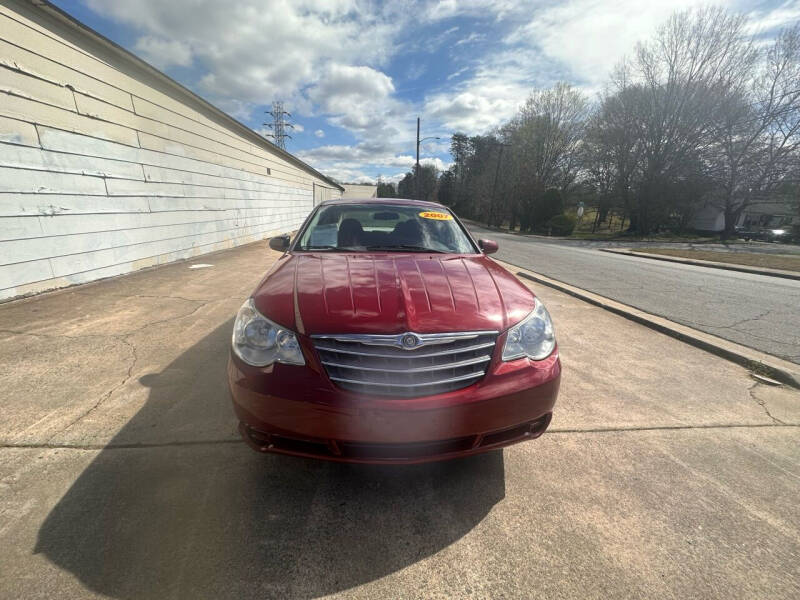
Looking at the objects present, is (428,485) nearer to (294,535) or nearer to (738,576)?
(294,535)

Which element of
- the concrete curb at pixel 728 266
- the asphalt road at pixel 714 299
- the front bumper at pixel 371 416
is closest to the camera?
the front bumper at pixel 371 416

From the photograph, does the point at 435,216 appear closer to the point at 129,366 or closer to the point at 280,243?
the point at 280,243

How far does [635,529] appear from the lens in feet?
5.36

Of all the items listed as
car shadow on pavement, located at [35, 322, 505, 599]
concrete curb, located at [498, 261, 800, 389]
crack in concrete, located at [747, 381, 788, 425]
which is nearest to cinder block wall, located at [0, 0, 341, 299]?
car shadow on pavement, located at [35, 322, 505, 599]

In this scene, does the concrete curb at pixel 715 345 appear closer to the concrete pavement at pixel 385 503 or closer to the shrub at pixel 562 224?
the concrete pavement at pixel 385 503

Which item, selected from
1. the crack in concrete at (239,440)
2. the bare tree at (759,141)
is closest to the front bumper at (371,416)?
the crack in concrete at (239,440)

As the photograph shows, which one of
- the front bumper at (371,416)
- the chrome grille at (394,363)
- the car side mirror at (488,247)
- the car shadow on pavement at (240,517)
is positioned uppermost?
the car side mirror at (488,247)

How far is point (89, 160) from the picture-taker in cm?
541

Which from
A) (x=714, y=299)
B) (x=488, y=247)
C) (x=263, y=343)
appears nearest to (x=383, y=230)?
(x=488, y=247)

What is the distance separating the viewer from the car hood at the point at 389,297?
167cm

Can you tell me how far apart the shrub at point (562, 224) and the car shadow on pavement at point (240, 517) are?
111ft

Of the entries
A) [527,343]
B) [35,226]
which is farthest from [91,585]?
[35,226]

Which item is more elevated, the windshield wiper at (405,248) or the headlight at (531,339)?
the windshield wiper at (405,248)

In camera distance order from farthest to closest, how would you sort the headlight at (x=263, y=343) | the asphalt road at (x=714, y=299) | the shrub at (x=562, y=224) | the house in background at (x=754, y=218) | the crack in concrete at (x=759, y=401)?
the house in background at (x=754, y=218), the shrub at (x=562, y=224), the asphalt road at (x=714, y=299), the crack in concrete at (x=759, y=401), the headlight at (x=263, y=343)
